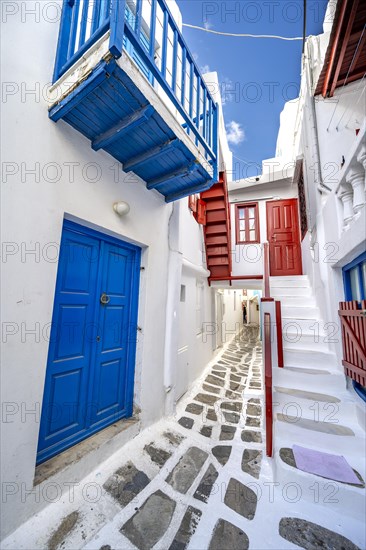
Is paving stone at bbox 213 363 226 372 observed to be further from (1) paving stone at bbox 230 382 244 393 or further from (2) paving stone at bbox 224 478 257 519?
(2) paving stone at bbox 224 478 257 519

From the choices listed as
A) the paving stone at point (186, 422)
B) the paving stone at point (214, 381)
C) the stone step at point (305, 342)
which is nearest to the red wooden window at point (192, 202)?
the stone step at point (305, 342)

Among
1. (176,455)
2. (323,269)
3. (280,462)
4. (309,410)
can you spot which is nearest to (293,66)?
(323,269)

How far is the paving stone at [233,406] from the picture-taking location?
3.70 metres

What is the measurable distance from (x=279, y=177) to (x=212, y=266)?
367 centimetres

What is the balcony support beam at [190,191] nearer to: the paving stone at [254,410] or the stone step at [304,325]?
the stone step at [304,325]

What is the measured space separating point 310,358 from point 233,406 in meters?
1.55

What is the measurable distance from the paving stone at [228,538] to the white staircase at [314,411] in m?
0.66

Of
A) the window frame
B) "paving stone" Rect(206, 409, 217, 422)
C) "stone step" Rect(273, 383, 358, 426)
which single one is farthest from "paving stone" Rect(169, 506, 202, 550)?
the window frame

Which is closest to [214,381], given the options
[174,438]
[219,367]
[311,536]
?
[219,367]

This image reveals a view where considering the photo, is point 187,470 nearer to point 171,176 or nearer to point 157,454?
point 157,454

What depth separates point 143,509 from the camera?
6.10 feet

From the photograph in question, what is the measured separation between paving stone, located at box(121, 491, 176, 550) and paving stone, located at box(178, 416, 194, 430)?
122 cm

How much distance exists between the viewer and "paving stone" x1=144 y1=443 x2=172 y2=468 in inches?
95.6

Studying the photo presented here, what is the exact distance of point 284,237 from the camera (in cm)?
700
